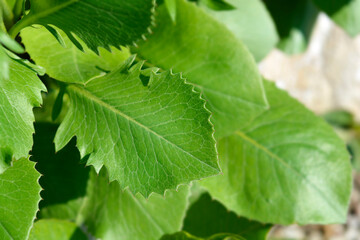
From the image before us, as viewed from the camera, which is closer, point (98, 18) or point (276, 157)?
point (98, 18)

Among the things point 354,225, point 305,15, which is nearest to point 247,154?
point 305,15

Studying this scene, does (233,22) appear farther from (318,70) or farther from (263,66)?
(318,70)

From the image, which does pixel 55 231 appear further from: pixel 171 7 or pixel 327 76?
pixel 327 76

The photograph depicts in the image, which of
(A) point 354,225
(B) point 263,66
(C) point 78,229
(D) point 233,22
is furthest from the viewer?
(A) point 354,225

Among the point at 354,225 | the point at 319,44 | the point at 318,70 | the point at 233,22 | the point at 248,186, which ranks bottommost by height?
the point at 354,225

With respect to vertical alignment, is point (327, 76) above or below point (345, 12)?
below

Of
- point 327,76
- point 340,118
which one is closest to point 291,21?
point 327,76

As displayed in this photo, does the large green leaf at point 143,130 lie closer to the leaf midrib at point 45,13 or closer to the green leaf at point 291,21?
the leaf midrib at point 45,13

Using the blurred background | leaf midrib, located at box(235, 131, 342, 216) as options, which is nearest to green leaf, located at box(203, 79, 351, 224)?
leaf midrib, located at box(235, 131, 342, 216)
